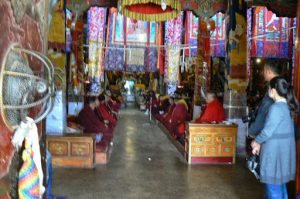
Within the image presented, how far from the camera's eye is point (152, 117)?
13344 mm

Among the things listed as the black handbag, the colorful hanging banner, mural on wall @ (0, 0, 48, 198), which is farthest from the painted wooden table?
the colorful hanging banner

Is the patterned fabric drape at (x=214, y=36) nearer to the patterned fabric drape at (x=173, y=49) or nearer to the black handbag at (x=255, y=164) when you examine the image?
the patterned fabric drape at (x=173, y=49)

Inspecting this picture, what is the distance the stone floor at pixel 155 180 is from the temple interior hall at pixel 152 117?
0.02 m

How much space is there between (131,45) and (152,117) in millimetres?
3525

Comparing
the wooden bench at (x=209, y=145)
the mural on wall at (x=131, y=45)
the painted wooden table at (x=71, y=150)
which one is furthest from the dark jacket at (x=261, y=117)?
the mural on wall at (x=131, y=45)

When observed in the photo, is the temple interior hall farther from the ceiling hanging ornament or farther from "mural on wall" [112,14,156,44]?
"mural on wall" [112,14,156,44]

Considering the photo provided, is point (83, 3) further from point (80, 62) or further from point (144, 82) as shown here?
point (144, 82)

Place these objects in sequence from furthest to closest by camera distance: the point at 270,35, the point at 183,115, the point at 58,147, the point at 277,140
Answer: the point at 270,35, the point at 183,115, the point at 58,147, the point at 277,140

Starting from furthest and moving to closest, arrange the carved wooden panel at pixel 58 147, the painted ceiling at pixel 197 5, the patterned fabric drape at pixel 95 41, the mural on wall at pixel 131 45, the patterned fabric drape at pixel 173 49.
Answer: the mural on wall at pixel 131 45
the patterned fabric drape at pixel 173 49
the patterned fabric drape at pixel 95 41
the painted ceiling at pixel 197 5
the carved wooden panel at pixel 58 147

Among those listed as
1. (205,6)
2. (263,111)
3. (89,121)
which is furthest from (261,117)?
(205,6)

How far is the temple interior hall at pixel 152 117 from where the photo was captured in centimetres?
199

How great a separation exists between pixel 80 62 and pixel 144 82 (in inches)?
549

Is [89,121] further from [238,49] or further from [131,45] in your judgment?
[131,45]

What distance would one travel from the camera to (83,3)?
24.1 ft
